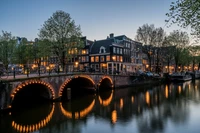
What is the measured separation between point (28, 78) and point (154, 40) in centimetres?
4261

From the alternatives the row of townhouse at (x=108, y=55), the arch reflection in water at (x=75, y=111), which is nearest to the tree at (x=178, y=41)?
the row of townhouse at (x=108, y=55)

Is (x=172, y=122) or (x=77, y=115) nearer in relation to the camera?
(x=172, y=122)

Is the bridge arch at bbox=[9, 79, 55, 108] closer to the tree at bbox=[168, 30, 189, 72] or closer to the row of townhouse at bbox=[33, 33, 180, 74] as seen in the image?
the row of townhouse at bbox=[33, 33, 180, 74]

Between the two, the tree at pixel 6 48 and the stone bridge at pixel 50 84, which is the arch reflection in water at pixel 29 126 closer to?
the stone bridge at pixel 50 84

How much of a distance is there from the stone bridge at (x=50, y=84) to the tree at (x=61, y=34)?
724cm

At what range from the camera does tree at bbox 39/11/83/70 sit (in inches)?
1535

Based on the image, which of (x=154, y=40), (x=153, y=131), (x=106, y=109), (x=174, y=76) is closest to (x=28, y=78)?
(x=106, y=109)

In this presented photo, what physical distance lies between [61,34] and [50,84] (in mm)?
15994

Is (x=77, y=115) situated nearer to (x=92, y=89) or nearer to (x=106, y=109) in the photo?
(x=106, y=109)

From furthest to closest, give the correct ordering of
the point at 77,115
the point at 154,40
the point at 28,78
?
the point at 154,40 < the point at 28,78 < the point at 77,115

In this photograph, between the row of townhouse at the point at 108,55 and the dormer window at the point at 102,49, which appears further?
the dormer window at the point at 102,49

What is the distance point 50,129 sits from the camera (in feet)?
54.8

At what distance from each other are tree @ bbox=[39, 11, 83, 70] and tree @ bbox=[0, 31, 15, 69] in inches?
478

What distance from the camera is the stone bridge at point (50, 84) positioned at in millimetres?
20734
